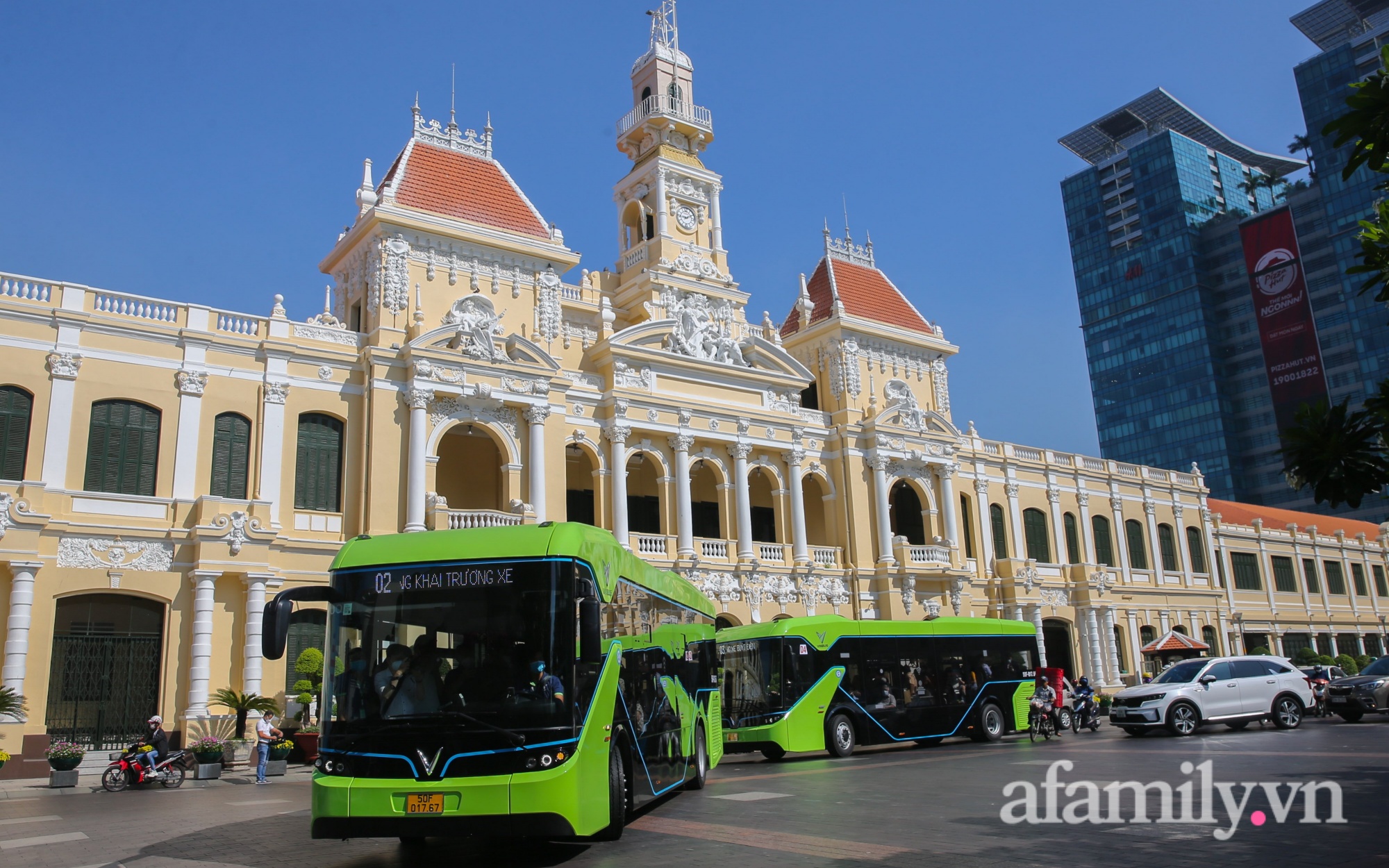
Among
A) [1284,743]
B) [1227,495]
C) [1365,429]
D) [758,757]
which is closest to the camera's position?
[1365,429]

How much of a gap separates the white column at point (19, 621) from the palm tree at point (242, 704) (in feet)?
12.2

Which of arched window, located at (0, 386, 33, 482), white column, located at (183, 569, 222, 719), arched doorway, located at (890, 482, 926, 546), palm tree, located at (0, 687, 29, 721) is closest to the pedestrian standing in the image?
white column, located at (183, 569, 222, 719)

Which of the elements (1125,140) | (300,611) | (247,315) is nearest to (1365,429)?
(300,611)

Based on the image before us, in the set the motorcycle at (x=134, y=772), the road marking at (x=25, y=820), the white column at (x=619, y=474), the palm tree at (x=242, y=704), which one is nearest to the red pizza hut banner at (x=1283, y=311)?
the white column at (x=619, y=474)

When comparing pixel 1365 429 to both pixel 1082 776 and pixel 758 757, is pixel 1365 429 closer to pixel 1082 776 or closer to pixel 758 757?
pixel 1082 776

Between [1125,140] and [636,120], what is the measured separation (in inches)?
4150

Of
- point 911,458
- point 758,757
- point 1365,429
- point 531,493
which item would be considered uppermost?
point 911,458

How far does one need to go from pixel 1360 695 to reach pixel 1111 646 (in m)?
19.5

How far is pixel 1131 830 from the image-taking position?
32.7 feet

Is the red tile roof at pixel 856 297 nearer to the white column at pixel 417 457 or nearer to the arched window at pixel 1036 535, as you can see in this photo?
the arched window at pixel 1036 535

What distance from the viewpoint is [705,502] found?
3659cm

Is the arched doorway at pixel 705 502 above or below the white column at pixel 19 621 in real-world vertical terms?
above

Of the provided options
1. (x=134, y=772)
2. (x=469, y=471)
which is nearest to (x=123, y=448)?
(x=134, y=772)

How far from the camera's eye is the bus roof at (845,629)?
21625 mm
